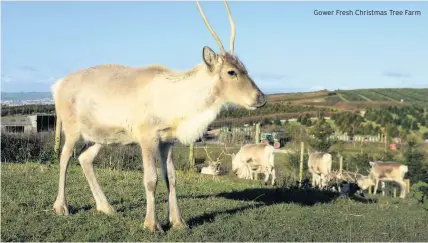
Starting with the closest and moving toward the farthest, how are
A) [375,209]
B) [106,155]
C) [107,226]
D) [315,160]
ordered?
1. [107,226]
2. [375,209]
3. [106,155]
4. [315,160]

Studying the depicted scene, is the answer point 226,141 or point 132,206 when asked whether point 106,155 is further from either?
point 226,141

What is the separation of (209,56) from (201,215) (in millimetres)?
2830

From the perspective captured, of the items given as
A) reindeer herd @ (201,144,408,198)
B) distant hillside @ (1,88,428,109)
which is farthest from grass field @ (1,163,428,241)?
distant hillside @ (1,88,428,109)

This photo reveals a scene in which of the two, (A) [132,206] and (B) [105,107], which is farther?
(A) [132,206]

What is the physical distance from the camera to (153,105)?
7973mm

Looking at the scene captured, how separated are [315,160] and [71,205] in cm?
1647

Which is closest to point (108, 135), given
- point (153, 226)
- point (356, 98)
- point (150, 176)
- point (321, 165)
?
point (150, 176)

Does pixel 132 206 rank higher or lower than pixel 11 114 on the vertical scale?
lower

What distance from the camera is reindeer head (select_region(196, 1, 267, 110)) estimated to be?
7938 millimetres

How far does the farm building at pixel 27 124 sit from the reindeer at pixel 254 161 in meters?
7.53

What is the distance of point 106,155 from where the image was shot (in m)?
17.3

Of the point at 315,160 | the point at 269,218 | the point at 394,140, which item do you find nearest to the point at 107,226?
the point at 269,218

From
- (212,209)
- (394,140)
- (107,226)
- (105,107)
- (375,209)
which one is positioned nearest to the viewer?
(107,226)

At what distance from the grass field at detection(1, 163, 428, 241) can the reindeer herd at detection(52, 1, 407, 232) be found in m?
0.46
